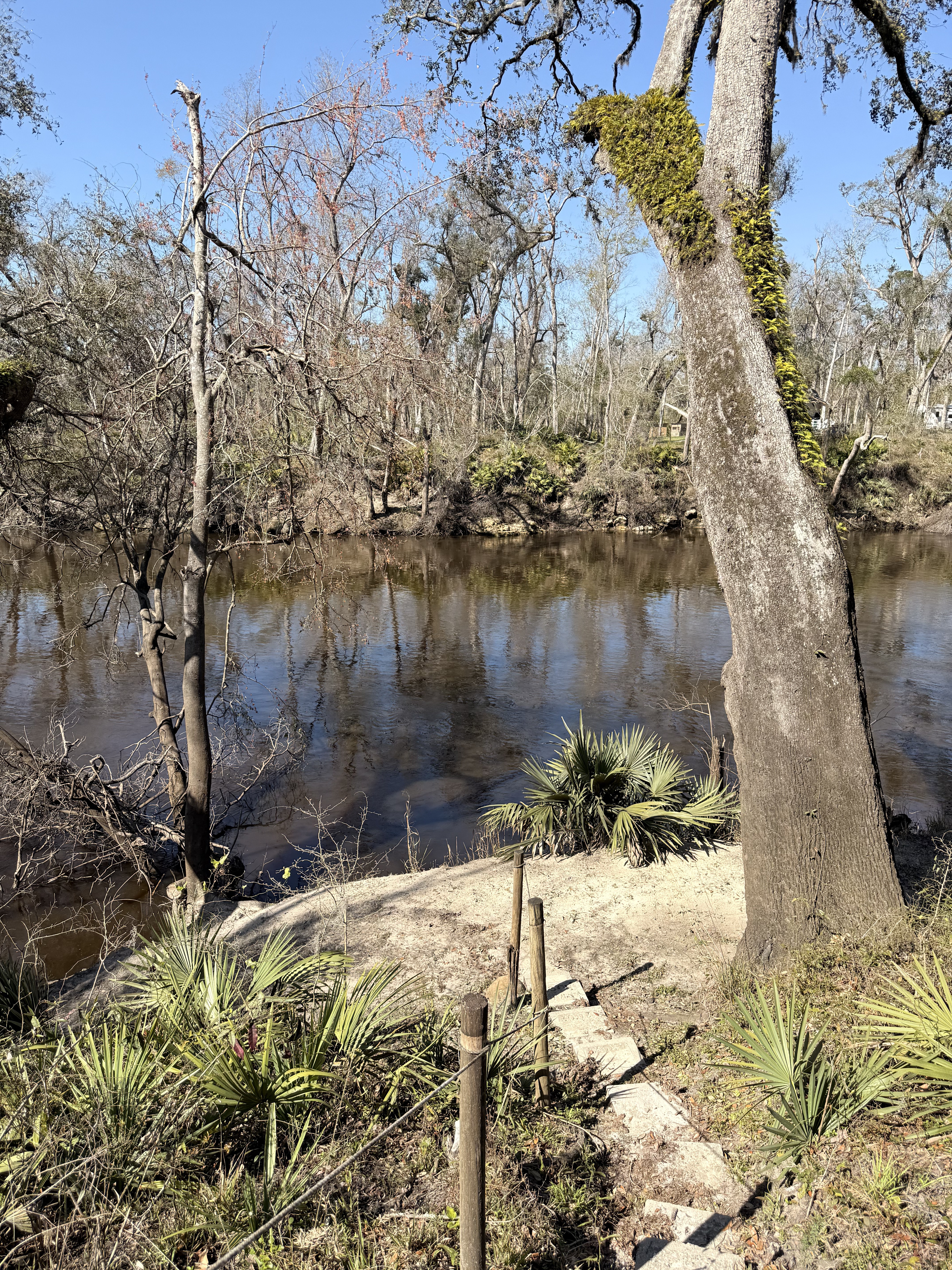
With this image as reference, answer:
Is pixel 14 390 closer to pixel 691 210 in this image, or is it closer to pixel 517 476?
pixel 691 210

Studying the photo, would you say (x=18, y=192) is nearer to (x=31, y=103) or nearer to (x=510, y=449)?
(x=31, y=103)

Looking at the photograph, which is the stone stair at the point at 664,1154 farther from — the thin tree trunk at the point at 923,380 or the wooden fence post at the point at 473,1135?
the thin tree trunk at the point at 923,380

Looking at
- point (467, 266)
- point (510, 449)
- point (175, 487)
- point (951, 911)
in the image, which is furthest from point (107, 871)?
point (467, 266)

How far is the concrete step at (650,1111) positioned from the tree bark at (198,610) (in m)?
5.42

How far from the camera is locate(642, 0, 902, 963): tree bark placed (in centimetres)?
573

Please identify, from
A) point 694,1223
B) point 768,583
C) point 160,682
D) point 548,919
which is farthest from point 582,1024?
point 160,682

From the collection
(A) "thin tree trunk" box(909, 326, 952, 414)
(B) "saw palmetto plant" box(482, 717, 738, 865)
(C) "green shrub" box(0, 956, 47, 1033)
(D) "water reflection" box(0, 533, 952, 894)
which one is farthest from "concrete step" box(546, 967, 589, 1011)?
(A) "thin tree trunk" box(909, 326, 952, 414)

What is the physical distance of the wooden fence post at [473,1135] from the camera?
8.94ft

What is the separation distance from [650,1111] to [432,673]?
14257 millimetres

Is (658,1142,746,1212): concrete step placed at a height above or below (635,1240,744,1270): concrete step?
below

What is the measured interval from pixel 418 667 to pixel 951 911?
13.8 metres

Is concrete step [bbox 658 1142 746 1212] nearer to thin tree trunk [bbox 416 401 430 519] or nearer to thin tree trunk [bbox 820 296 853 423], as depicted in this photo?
thin tree trunk [bbox 416 401 430 519]

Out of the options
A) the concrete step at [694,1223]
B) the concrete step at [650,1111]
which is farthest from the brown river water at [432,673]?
the concrete step at [694,1223]

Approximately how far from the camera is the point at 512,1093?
4191mm
